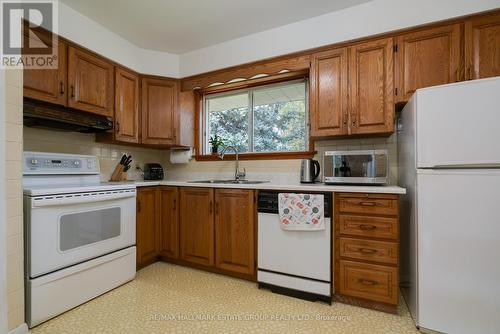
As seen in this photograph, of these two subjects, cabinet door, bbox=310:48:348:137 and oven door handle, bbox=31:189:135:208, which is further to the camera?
cabinet door, bbox=310:48:348:137

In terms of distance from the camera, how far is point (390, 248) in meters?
1.74

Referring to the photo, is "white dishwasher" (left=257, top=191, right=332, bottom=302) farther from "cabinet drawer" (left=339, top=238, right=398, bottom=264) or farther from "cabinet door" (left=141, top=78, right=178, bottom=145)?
"cabinet door" (left=141, top=78, right=178, bottom=145)

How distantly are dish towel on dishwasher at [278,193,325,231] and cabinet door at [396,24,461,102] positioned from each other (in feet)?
3.61

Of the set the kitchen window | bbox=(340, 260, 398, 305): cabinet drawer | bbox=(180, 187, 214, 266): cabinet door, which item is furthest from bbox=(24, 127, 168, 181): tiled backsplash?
bbox=(340, 260, 398, 305): cabinet drawer

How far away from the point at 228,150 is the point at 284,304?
6.03ft

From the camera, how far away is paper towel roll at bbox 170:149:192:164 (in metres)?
3.20

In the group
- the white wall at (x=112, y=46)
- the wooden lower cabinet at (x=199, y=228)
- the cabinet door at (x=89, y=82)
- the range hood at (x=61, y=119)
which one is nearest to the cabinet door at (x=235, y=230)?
the wooden lower cabinet at (x=199, y=228)

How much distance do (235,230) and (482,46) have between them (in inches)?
95.2

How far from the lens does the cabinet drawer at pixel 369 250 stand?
1.73 meters

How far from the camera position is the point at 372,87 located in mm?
2061

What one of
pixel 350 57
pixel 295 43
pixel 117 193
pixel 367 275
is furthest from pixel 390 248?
pixel 117 193

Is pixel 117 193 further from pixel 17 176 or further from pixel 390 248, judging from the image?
pixel 390 248

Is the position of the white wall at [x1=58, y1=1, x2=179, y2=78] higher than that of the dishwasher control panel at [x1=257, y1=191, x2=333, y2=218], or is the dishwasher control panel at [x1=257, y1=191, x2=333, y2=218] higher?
the white wall at [x1=58, y1=1, x2=179, y2=78]

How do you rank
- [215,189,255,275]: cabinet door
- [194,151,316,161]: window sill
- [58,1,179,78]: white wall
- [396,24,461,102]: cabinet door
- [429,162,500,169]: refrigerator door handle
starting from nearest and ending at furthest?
[429,162,500,169]: refrigerator door handle < [396,24,461,102]: cabinet door < [58,1,179,78]: white wall < [215,189,255,275]: cabinet door < [194,151,316,161]: window sill
